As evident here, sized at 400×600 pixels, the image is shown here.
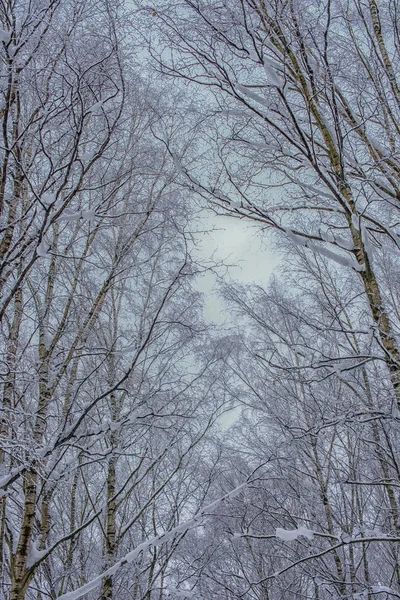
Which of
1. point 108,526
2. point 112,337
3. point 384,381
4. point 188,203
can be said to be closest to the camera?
point 384,381

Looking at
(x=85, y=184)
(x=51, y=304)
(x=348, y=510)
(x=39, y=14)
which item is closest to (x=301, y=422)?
(x=348, y=510)

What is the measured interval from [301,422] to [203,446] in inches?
57.5

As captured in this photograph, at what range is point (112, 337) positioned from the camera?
573cm

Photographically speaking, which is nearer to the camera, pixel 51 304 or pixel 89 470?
pixel 51 304

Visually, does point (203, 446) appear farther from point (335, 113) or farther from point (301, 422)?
point (335, 113)

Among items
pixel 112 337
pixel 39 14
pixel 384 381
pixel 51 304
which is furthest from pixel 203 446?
pixel 39 14

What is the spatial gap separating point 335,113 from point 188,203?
7.66 ft

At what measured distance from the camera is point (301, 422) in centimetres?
616

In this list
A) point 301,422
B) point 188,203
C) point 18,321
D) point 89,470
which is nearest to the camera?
point 18,321

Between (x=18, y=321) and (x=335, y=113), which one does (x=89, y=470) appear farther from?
(x=335, y=113)

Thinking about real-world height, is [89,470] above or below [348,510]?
above

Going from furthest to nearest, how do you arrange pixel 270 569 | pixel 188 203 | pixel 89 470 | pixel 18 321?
pixel 270 569, pixel 89 470, pixel 188 203, pixel 18 321

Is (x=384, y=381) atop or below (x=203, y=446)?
below

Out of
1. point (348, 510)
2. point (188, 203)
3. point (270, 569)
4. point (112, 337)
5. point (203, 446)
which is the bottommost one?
point (270, 569)
